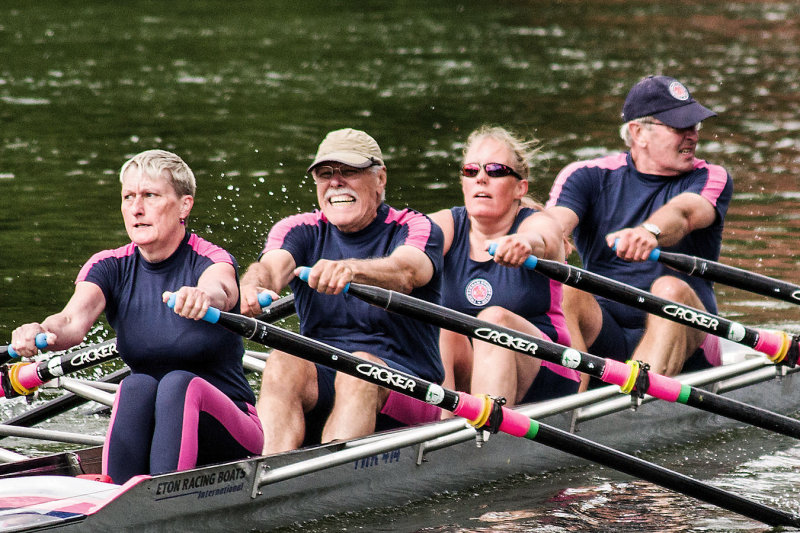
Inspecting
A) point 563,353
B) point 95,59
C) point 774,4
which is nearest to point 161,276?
point 563,353

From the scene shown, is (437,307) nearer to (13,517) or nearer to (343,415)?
(343,415)

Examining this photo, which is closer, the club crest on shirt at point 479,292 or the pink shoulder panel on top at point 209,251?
the pink shoulder panel on top at point 209,251

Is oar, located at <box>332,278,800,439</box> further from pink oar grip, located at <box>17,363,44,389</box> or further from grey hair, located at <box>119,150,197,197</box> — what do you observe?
pink oar grip, located at <box>17,363,44,389</box>

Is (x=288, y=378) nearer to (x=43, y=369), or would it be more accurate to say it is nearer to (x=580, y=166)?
(x=43, y=369)

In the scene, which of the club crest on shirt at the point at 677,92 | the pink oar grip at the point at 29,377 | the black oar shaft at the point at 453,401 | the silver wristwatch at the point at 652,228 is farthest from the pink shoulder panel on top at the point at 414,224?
the club crest on shirt at the point at 677,92

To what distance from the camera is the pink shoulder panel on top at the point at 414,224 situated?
5.22 metres

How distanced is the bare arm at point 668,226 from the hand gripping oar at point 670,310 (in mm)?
235

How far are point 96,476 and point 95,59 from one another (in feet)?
59.1

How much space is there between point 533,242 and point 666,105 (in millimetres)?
1377

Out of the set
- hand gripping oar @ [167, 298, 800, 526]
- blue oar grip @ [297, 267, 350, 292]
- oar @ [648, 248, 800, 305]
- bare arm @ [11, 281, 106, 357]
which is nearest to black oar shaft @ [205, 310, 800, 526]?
hand gripping oar @ [167, 298, 800, 526]

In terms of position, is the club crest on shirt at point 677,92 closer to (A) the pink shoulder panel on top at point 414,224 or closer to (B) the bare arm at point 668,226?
(B) the bare arm at point 668,226

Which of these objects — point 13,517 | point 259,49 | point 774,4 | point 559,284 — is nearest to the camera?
point 13,517

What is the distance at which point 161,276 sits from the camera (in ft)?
15.5

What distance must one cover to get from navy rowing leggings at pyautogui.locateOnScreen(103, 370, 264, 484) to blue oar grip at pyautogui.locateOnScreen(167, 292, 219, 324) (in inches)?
9.0
